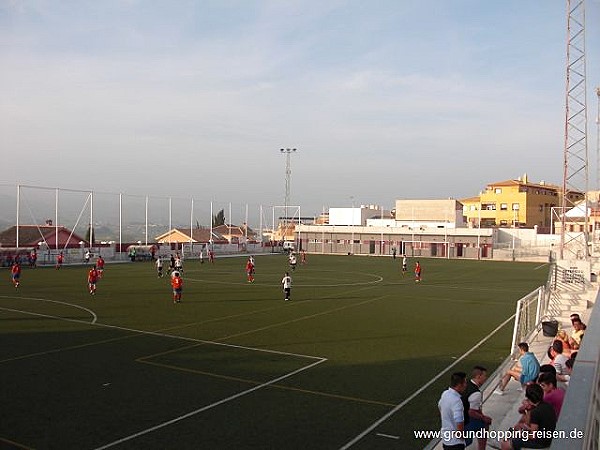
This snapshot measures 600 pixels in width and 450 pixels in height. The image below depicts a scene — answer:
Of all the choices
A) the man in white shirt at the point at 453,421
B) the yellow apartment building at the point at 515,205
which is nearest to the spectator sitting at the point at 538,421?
the man in white shirt at the point at 453,421

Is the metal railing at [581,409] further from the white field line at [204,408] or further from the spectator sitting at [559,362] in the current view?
the white field line at [204,408]

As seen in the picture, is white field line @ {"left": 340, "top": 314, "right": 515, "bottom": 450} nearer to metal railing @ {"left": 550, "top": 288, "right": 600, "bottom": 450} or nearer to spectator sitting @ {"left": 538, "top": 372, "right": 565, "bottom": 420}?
spectator sitting @ {"left": 538, "top": 372, "right": 565, "bottom": 420}

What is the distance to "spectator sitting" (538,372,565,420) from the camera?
8352 millimetres

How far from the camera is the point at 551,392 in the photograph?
857cm

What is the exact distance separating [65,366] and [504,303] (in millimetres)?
21917

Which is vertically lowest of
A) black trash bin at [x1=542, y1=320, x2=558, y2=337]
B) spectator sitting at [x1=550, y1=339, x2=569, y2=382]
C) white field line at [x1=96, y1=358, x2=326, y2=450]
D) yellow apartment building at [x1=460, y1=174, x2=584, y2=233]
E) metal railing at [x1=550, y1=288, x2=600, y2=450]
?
white field line at [x1=96, y1=358, x2=326, y2=450]

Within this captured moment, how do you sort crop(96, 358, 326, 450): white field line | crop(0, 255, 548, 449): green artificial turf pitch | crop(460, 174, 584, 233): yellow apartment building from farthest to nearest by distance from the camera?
crop(460, 174, 584, 233): yellow apartment building → crop(0, 255, 548, 449): green artificial turf pitch → crop(96, 358, 326, 450): white field line

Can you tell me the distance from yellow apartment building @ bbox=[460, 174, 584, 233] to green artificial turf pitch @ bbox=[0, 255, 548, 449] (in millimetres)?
74315

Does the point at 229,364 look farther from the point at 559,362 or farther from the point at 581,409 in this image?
the point at 581,409

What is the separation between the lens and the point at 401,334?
65.9 feet

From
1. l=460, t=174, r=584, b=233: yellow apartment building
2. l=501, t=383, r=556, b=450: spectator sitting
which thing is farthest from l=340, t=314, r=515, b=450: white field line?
l=460, t=174, r=584, b=233: yellow apartment building

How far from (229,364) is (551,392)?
344 inches

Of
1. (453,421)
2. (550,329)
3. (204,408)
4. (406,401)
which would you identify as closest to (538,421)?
(453,421)

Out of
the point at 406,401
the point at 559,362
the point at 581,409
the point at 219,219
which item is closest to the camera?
the point at 581,409
